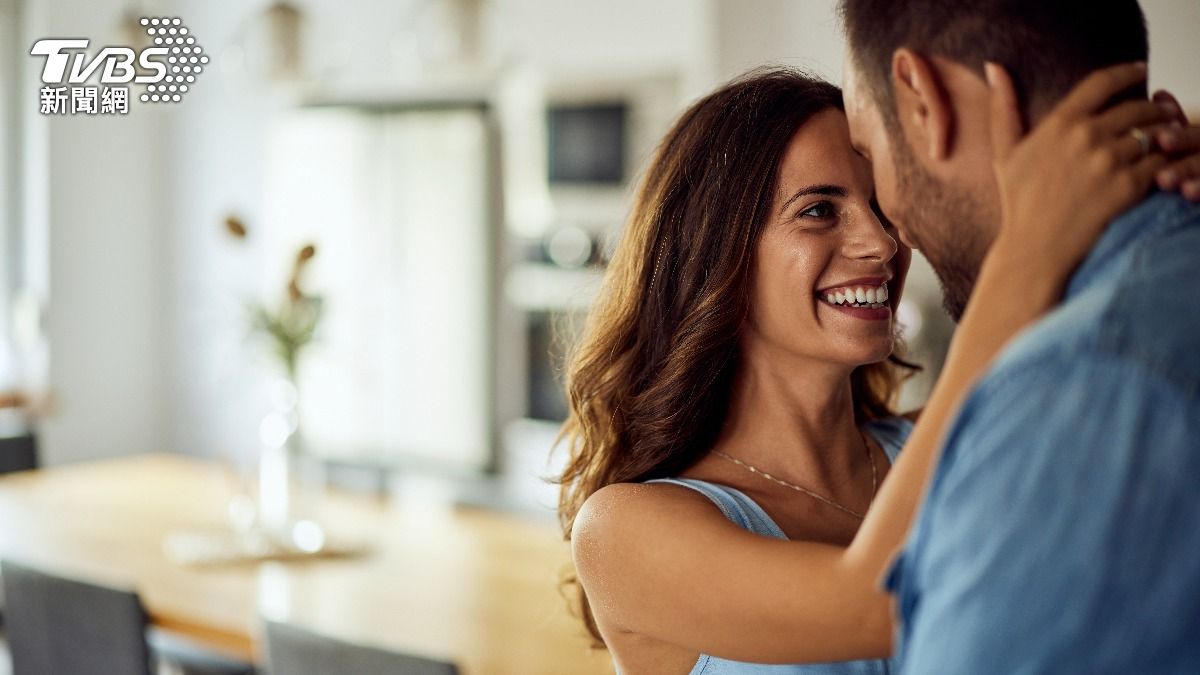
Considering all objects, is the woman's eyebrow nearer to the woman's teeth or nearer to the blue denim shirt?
the woman's teeth

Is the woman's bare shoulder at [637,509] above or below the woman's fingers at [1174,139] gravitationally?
below

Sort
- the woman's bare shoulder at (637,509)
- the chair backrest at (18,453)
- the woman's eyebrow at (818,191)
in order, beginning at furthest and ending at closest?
the chair backrest at (18,453), the woman's eyebrow at (818,191), the woman's bare shoulder at (637,509)

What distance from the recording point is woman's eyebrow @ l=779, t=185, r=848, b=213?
51.6 inches

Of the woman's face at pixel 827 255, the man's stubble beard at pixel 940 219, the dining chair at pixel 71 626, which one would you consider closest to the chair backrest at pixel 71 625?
the dining chair at pixel 71 626

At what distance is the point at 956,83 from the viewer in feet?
2.73

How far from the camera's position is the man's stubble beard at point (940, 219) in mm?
867

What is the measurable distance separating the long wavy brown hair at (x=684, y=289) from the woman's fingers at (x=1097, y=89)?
20.1 inches

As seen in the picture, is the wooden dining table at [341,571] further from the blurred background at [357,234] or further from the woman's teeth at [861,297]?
the woman's teeth at [861,297]

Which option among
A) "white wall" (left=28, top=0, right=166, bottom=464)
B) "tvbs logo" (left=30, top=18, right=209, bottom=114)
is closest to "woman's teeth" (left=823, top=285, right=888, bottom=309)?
"tvbs logo" (left=30, top=18, right=209, bottom=114)

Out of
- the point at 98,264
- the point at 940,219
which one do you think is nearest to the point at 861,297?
the point at 940,219

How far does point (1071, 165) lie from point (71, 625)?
2.43 m

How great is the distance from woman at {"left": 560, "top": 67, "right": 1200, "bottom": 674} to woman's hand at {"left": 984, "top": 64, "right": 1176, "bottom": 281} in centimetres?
28

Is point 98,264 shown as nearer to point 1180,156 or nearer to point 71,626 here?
point 71,626

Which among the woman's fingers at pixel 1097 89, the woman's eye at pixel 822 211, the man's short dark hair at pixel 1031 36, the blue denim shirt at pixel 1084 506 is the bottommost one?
the blue denim shirt at pixel 1084 506
